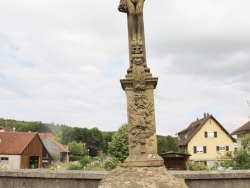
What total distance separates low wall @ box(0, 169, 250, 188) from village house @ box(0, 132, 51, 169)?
3965 centimetres

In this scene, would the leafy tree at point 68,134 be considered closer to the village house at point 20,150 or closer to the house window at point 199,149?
the village house at point 20,150

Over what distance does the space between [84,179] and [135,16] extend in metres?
4.00

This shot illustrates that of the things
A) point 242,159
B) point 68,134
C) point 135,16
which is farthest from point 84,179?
point 68,134

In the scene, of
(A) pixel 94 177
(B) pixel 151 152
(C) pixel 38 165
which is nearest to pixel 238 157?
(A) pixel 94 177

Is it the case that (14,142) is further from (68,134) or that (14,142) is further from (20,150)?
(68,134)

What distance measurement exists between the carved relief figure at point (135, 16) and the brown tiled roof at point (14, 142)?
144 feet

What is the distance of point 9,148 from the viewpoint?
160 ft

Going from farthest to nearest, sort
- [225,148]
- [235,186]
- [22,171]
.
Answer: [225,148] → [22,171] → [235,186]

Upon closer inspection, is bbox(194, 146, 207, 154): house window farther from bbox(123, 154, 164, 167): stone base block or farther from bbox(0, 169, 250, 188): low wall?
bbox(123, 154, 164, 167): stone base block

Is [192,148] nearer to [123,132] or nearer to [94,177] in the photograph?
[123,132]

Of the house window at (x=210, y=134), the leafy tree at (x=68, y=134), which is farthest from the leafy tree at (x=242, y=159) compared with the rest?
the leafy tree at (x=68, y=134)

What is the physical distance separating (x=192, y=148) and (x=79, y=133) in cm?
7426

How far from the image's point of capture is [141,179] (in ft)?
18.8

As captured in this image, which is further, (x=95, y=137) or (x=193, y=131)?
(x=95, y=137)
